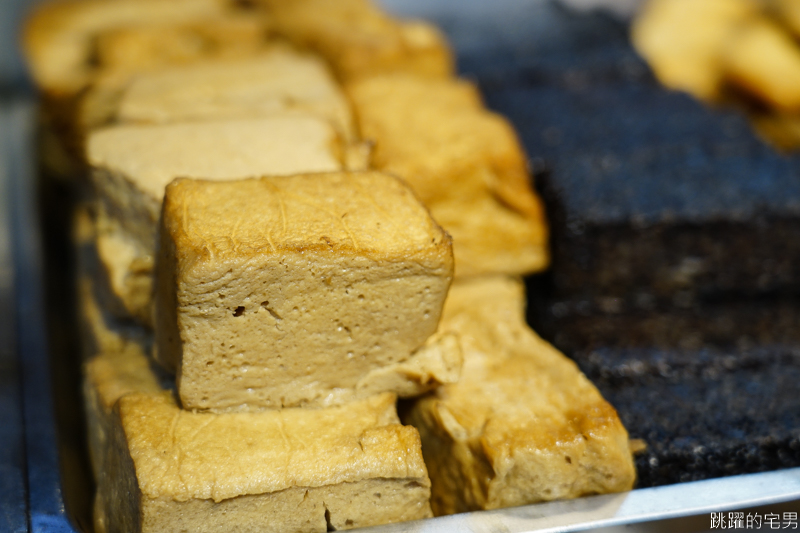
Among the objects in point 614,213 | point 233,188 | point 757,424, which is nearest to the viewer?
point 233,188

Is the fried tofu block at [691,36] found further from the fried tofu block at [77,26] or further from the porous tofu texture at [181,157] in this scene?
the porous tofu texture at [181,157]

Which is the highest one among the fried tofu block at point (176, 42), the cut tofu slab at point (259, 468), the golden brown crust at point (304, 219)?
the fried tofu block at point (176, 42)

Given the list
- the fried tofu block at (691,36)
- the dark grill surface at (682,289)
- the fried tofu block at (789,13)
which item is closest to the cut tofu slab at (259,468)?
the dark grill surface at (682,289)

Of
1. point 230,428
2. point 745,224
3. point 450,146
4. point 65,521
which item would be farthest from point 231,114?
point 745,224

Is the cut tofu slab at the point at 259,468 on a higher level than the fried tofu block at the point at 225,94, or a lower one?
lower

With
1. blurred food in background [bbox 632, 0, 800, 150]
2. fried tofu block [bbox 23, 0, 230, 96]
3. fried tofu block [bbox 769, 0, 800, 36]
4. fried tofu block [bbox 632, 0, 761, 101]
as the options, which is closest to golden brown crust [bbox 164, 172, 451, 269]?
fried tofu block [bbox 23, 0, 230, 96]

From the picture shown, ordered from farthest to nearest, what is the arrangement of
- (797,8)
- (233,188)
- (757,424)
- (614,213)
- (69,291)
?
(797,8), (69,291), (614,213), (757,424), (233,188)

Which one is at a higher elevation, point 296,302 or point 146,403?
point 296,302

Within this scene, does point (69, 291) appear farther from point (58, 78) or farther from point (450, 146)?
point (450, 146)

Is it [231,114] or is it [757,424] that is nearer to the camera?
[757,424]
